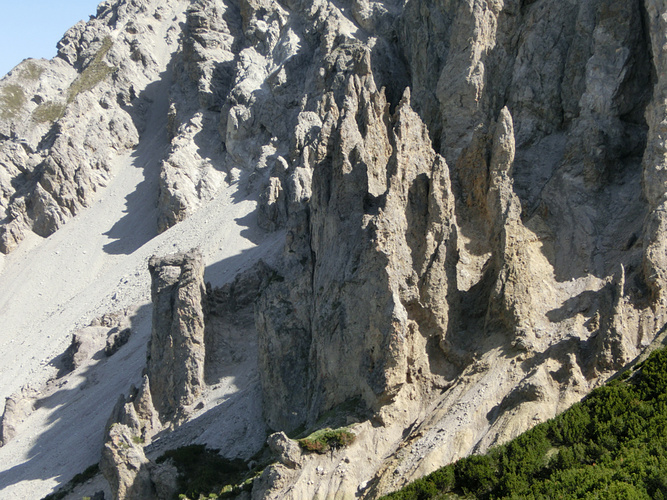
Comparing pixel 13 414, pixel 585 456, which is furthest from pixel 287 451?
pixel 13 414

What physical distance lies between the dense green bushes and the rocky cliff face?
91.2 inches

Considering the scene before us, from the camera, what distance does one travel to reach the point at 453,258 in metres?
33.2

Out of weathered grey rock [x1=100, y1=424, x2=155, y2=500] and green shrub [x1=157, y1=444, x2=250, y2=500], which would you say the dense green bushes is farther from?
weathered grey rock [x1=100, y1=424, x2=155, y2=500]

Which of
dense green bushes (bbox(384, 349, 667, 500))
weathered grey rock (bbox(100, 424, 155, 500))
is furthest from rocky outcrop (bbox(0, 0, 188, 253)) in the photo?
dense green bushes (bbox(384, 349, 667, 500))

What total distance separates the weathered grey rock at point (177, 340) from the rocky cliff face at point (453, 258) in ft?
0.45

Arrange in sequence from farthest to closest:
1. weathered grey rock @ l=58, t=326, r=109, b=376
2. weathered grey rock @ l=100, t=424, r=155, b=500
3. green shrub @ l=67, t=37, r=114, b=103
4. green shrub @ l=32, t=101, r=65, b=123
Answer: green shrub @ l=32, t=101, r=65, b=123 → green shrub @ l=67, t=37, r=114, b=103 → weathered grey rock @ l=58, t=326, r=109, b=376 → weathered grey rock @ l=100, t=424, r=155, b=500

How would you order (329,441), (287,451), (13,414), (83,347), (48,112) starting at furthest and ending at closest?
(48,112) < (83,347) < (13,414) < (329,441) < (287,451)

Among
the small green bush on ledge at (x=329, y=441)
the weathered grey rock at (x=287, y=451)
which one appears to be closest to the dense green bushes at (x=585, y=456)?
the small green bush on ledge at (x=329, y=441)

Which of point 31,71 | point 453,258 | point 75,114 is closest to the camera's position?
point 453,258

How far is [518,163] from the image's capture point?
3812 cm

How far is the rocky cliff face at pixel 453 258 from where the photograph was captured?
28547 millimetres

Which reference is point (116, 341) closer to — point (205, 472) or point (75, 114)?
point (205, 472)

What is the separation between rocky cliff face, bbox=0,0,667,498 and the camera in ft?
93.7

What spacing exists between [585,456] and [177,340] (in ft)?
100.0
